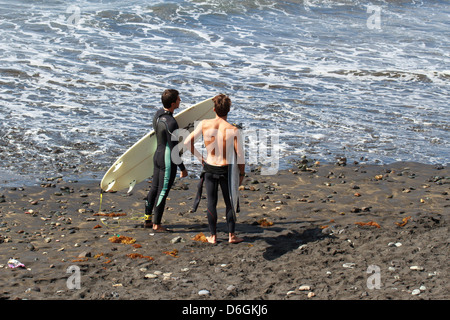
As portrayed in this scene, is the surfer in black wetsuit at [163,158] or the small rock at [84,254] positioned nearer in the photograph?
the small rock at [84,254]

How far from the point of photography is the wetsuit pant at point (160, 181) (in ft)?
23.8

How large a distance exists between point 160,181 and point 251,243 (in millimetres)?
1395

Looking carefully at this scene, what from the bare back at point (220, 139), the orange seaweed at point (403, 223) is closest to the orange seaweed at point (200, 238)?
the bare back at point (220, 139)

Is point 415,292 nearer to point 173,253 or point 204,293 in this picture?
point 204,293

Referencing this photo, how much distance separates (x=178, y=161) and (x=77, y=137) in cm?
491

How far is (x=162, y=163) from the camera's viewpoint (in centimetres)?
727

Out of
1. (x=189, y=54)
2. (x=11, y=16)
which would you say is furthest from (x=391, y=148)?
(x=11, y=16)

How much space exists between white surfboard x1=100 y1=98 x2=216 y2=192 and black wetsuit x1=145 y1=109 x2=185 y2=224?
60 cm

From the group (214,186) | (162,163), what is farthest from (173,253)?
(162,163)

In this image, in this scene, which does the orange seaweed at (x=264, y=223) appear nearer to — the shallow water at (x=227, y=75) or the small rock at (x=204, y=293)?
the small rock at (x=204, y=293)

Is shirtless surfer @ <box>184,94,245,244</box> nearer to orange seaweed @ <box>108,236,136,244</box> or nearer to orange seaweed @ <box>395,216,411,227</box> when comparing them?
orange seaweed @ <box>108,236,136,244</box>

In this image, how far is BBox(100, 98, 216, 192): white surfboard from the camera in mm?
7895

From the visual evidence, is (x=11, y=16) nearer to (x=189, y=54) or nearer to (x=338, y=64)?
(x=189, y=54)

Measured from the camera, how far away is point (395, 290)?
5.41 meters
